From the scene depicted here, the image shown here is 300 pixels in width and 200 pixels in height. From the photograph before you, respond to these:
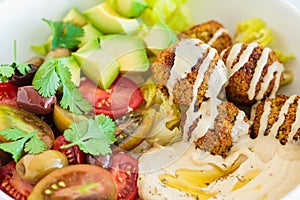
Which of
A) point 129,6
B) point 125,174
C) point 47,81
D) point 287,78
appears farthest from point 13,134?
point 287,78

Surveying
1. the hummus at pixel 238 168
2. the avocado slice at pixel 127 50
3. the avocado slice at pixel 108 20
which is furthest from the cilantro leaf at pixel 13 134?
the avocado slice at pixel 108 20

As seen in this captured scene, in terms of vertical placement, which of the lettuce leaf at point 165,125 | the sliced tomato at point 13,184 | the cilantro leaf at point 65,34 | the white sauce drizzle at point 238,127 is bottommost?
the sliced tomato at point 13,184

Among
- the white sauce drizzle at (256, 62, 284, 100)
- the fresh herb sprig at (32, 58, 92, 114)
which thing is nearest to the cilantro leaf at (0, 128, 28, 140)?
the fresh herb sprig at (32, 58, 92, 114)

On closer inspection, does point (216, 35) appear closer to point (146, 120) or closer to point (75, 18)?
point (146, 120)

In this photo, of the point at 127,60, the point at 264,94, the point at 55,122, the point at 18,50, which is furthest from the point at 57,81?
the point at 264,94

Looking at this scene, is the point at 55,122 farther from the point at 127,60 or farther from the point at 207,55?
the point at 207,55

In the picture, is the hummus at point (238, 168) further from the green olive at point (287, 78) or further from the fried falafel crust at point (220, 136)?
the green olive at point (287, 78)

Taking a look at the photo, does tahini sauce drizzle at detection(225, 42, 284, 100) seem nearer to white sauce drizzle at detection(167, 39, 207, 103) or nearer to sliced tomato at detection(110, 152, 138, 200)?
white sauce drizzle at detection(167, 39, 207, 103)
